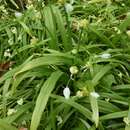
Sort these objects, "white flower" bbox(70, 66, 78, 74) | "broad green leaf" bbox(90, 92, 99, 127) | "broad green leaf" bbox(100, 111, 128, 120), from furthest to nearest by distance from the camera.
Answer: "white flower" bbox(70, 66, 78, 74)
"broad green leaf" bbox(100, 111, 128, 120)
"broad green leaf" bbox(90, 92, 99, 127)

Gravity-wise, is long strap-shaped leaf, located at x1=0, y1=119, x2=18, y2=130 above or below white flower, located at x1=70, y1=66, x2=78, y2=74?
below

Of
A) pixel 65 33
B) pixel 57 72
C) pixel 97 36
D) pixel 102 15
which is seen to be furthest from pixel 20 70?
pixel 102 15

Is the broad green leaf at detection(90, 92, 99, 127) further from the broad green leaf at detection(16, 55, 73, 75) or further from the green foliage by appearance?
the broad green leaf at detection(16, 55, 73, 75)

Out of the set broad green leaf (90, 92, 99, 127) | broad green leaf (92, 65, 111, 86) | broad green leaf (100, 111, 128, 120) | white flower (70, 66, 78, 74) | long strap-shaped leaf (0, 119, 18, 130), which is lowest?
broad green leaf (100, 111, 128, 120)

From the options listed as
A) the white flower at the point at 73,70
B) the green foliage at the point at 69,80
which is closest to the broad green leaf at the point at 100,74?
the green foliage at the point at 69,80

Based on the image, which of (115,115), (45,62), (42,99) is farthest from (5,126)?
(115,115)

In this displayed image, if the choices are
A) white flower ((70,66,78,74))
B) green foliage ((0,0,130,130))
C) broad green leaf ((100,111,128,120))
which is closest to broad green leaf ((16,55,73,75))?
green foliage ((0,0,130,130))

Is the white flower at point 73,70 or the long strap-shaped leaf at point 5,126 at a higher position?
the white flower at point 73,70

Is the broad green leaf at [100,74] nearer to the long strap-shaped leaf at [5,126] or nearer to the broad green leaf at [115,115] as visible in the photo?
the broad green leaf at [115,115]
